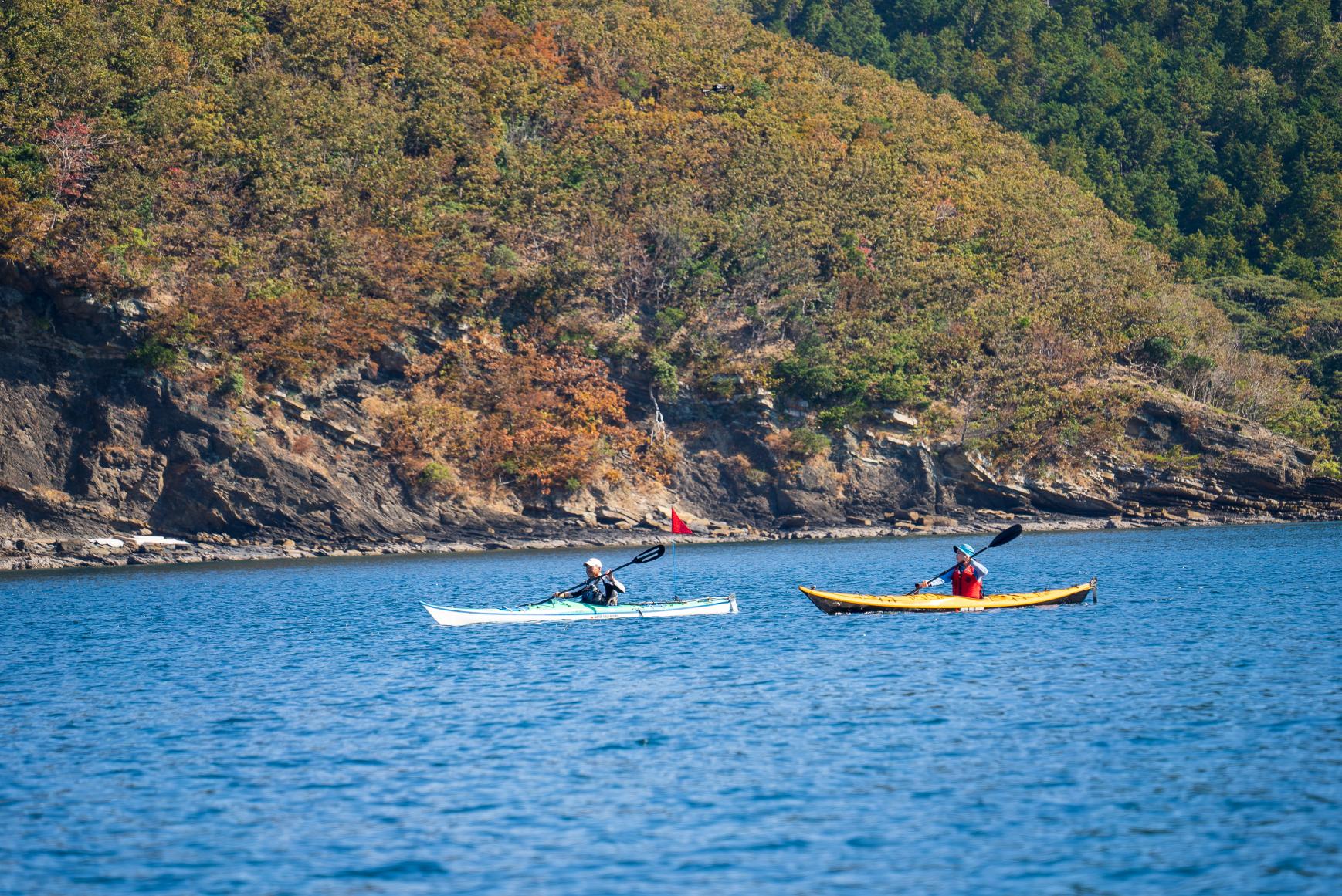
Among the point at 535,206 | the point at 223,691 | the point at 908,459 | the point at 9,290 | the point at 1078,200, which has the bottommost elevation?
the point at 223,691

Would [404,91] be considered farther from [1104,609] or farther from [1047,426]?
[1104,609]

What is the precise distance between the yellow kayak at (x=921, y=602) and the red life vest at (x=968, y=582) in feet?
0.54

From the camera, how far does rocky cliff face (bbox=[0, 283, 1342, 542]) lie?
4991 centimetres

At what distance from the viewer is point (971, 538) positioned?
58.2m

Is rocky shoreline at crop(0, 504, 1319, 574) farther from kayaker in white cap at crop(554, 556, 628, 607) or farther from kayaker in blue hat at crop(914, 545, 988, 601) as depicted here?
kayaker in blue hat at crop(914, 545, 988, 601)

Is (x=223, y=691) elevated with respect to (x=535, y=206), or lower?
lower

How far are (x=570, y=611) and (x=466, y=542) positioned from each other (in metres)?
28.6

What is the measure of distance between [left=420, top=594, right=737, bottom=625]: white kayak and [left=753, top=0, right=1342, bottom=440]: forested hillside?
62.2 m

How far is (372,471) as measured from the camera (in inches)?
2152

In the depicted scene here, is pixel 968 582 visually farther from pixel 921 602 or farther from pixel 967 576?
pixel 921 602

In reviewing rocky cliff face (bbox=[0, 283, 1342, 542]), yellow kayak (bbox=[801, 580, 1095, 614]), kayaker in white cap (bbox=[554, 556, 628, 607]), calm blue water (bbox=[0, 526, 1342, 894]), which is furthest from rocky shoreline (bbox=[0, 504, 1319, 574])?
Result: yellow kayak (bbox=[801, 580, 1095, 614])

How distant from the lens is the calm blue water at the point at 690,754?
11258mm

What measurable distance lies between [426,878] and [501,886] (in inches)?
28.2

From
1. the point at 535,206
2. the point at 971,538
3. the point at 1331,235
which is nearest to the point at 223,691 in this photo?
the point at 971,538
